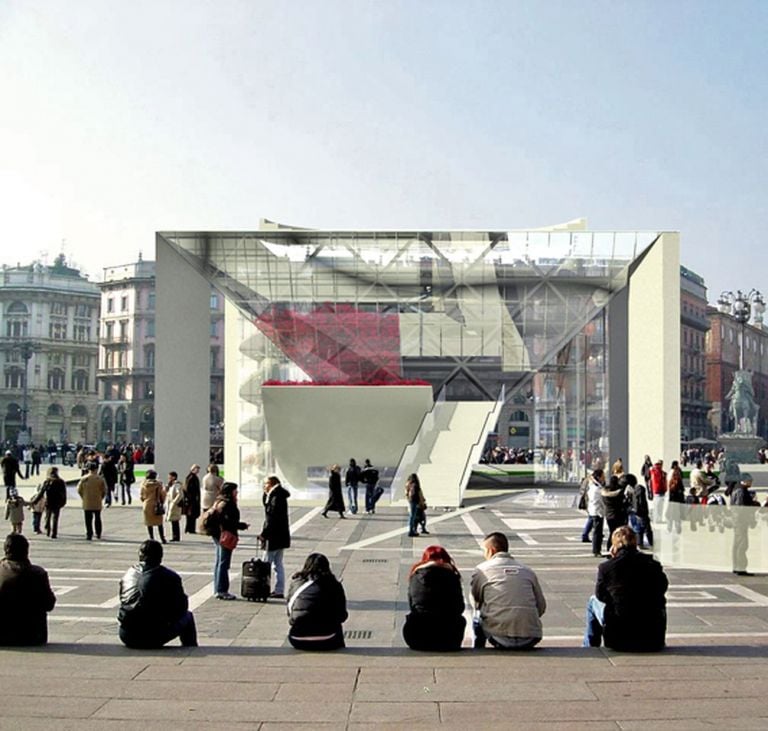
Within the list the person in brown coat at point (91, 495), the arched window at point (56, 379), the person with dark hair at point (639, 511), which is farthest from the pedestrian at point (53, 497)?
the arched window at point (56, 379)

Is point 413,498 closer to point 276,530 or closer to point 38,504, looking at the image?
point 38,504

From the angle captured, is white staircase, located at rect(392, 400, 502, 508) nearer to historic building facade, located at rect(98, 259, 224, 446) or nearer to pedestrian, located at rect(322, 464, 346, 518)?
pedestrian, located at rect(322, 464, 346, 518)

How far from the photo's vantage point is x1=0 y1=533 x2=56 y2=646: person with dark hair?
8344mm

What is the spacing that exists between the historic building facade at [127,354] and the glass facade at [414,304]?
69861 millimetres

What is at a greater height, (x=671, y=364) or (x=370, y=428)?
(x=671, y=364)

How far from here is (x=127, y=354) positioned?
108938mm

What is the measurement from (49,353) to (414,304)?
264 ft

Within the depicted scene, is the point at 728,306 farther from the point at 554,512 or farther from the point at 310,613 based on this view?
the point at 310,613

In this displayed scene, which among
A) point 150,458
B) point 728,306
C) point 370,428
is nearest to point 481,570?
point 370,428

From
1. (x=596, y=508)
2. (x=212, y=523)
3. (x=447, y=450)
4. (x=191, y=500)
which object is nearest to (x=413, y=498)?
(x=596, y=508)

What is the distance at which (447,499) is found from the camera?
1211 inches

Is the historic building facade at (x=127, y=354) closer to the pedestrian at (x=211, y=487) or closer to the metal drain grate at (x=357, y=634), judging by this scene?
the pedestrian at (x=211, y=487)

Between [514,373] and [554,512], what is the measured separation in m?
12.8

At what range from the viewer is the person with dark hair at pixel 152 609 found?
27.6ft
